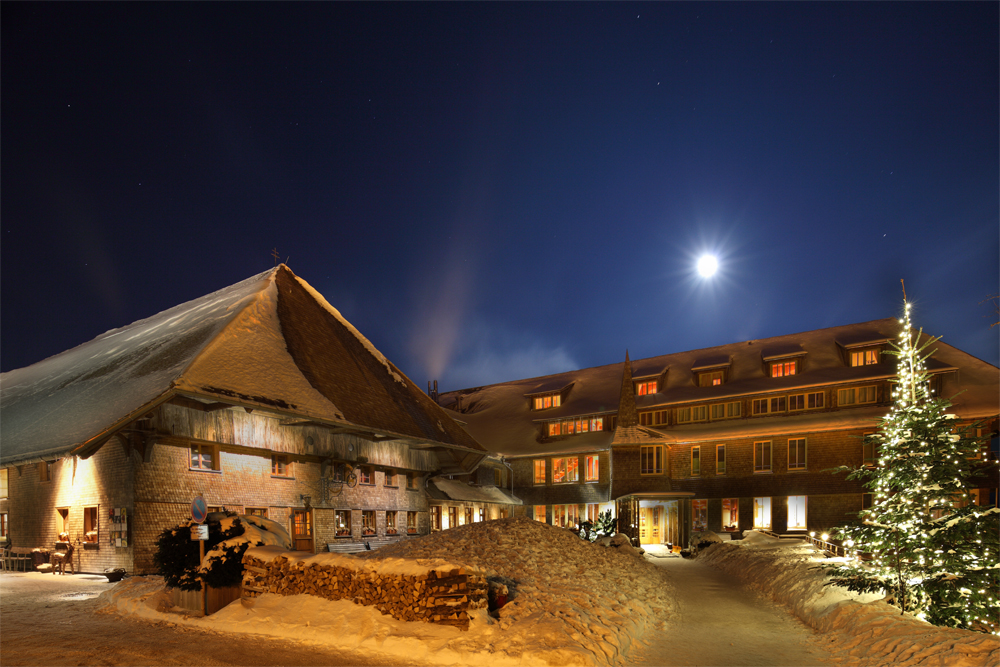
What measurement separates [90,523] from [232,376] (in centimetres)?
628

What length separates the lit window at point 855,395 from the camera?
33.2m

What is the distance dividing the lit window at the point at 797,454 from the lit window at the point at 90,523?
31.8 meters

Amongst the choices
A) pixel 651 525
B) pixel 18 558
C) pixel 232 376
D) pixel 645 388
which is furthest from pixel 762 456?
pixel 18 558

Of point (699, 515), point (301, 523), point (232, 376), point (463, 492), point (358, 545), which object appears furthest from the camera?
point (699, 515)

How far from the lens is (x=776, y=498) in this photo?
33031 mm

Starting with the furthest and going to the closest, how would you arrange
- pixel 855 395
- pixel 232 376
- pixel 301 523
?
1. pixel 855 395
2. pixel 301 523
3. pixel 232 376

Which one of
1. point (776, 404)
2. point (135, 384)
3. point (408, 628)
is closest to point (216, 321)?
point (135, 384)

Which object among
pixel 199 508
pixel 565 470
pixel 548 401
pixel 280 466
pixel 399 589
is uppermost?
pixel 548 401

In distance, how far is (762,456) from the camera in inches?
1340

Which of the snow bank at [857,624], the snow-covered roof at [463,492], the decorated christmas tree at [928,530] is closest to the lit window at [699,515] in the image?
the snow-covered roof at [463,492]

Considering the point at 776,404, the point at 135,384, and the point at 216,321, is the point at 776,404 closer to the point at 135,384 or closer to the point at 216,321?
the point at 216,321

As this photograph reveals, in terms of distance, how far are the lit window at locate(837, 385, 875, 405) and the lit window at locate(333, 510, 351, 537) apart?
27014 mm

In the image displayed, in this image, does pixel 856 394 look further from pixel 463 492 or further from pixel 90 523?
pixel 90 523

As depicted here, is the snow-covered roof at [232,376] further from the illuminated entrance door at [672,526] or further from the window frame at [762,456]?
the window frame at [762,456]
